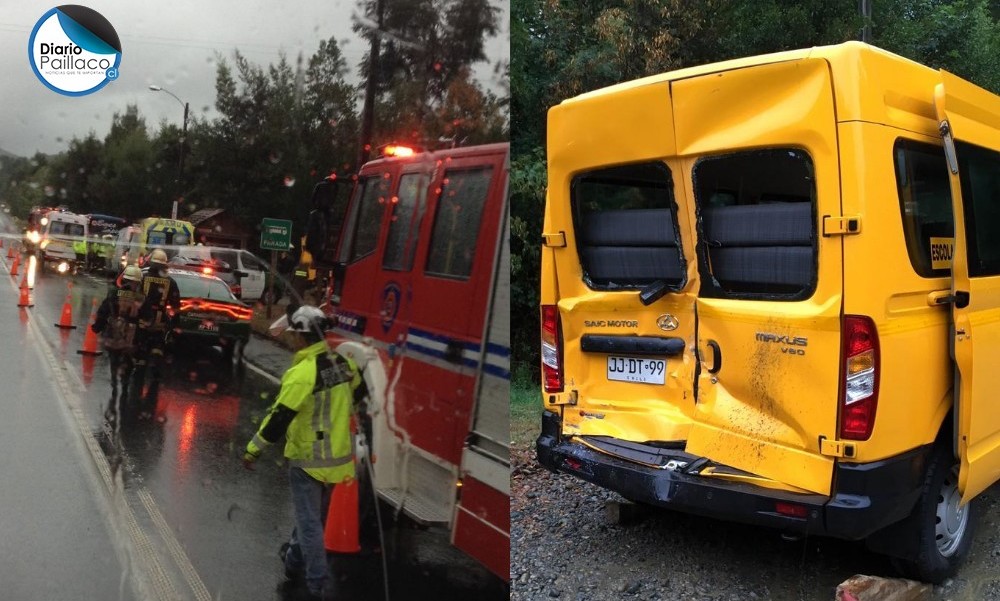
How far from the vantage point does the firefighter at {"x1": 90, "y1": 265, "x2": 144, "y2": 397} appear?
175 centimetres

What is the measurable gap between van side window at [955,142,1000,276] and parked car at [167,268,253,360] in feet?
11.8

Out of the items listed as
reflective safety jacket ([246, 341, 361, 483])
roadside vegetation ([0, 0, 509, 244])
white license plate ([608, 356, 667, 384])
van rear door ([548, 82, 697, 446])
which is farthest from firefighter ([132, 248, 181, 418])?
white license plate ([608, 356, 667, 384])

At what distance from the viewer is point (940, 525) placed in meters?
4.12

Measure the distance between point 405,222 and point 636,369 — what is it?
291 centimetres

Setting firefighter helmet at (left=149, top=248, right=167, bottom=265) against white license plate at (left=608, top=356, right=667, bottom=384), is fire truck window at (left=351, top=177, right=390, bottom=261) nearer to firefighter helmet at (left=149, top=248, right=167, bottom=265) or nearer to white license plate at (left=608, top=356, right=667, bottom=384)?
firefighter helmet at (left=149, top=248, right=167, bottom=265)

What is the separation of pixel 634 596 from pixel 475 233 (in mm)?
3045

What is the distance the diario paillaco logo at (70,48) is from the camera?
1679mm

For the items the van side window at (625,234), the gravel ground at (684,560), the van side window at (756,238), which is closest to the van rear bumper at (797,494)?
the gravel ground at (684,560)

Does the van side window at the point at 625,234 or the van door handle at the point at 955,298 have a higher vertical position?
the van side window at the point at 625,234

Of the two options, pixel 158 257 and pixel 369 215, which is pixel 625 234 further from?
pixel 158 257

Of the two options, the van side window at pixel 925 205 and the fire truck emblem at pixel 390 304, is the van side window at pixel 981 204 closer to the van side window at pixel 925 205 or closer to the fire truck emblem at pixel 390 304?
the van side window at pixel 925 205

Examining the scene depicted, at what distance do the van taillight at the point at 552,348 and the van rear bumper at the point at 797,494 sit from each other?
0.59 metres

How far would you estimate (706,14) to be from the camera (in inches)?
353

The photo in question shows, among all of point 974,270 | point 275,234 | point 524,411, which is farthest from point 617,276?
point 524,411
